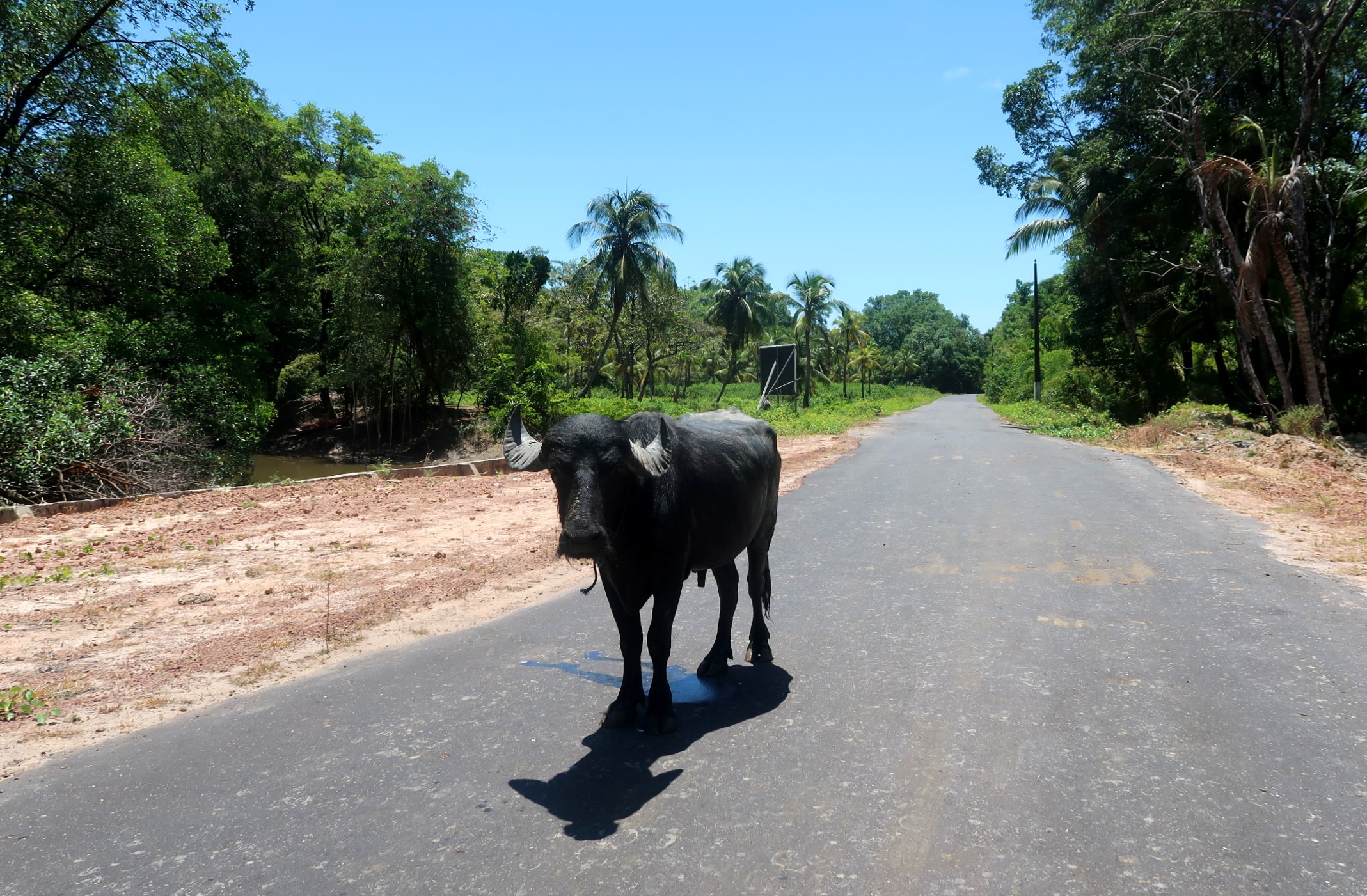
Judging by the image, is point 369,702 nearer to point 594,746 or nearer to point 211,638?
point 594,746

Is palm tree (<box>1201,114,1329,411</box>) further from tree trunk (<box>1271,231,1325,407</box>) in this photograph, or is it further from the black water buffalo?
the black water buffalo

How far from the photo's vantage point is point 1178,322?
26391 mm

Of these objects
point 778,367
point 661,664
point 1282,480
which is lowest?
point 1282,480

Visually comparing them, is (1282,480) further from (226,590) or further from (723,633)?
(226,590)

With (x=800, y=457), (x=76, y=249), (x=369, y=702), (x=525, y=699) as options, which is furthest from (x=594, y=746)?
(x=76, y=249)

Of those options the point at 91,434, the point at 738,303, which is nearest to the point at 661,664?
the point at 91,434

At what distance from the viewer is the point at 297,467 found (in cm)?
2914

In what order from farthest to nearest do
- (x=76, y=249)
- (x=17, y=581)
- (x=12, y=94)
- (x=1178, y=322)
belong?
(x=1178, y=322) < (x=76, y=249) < (x=12, y=94) < (x=17, y=581)

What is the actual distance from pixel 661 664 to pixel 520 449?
1.38 metres

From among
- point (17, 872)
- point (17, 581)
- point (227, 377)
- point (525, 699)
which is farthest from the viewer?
point (227, 377)

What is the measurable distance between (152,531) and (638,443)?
28.6ft

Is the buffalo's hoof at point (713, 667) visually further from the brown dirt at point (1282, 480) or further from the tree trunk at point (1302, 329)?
the tree trunk at point (1302, 329)

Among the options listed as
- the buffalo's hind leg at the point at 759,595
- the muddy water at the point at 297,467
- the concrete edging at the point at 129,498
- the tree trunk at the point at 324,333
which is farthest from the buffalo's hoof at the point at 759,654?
the tree trunk at the point at 324,333

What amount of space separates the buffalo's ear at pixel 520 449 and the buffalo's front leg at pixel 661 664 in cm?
100
